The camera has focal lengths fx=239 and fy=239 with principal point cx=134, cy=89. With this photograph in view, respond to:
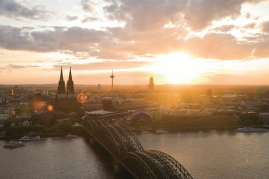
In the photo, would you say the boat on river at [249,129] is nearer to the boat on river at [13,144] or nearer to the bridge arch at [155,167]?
the bridge arch at [155,167]

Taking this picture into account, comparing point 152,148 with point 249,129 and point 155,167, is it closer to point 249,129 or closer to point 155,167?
point 155,167

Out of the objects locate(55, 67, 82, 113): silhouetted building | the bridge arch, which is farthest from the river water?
locate(55, 67, 82, 113): silhouetted building

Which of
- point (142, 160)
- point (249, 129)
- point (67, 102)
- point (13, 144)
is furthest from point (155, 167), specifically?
point (67, 102)

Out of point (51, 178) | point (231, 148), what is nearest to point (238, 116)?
point (231, 148)

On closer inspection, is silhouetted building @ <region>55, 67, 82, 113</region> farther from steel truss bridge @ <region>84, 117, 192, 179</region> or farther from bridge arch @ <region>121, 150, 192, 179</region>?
bridge arch @ <region>121, 150, 192, 179</region>

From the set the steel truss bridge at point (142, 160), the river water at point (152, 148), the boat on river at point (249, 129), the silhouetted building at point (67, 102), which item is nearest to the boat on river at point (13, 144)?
the river water at point (152, 148)

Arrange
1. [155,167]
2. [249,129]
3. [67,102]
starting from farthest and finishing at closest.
Result: [67,102], [249,129], [155,167]

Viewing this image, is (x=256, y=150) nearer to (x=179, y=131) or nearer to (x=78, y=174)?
(x=179, y=131)

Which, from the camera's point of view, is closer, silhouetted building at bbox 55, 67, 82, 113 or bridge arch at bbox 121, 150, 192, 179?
bridge arch at bbox 121, 150, 192, 179
